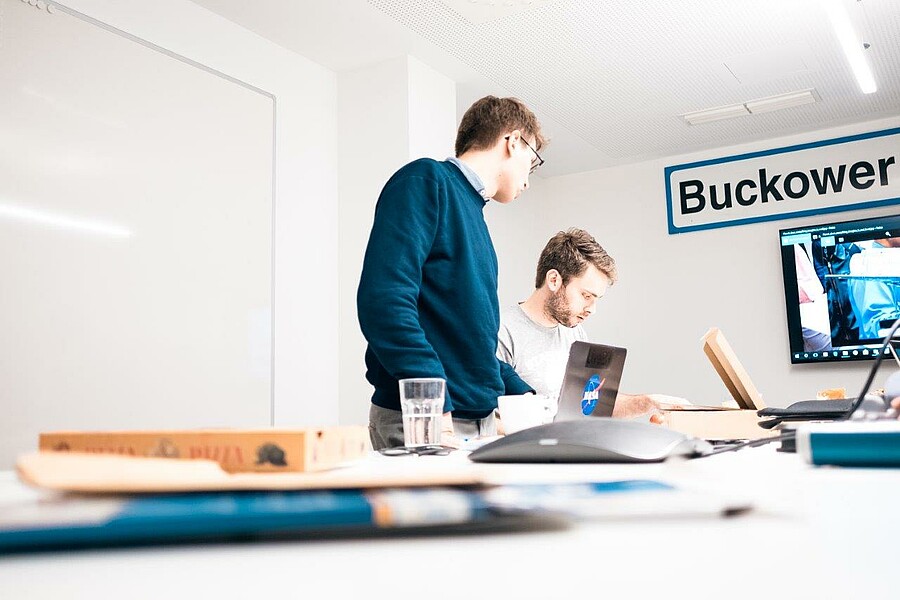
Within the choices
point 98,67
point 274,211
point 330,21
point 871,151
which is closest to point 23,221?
point 98,67

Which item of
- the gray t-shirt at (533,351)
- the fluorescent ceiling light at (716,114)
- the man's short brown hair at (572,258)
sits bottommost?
the gray t-shirt at (533,351)

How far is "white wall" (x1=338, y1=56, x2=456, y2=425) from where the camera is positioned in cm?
371

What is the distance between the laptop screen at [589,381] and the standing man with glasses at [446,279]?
9.5 inches

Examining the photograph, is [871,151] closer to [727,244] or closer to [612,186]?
[727,244]

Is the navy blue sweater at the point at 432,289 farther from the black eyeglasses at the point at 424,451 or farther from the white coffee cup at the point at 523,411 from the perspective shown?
the black eyeglasses at the point at 424,451

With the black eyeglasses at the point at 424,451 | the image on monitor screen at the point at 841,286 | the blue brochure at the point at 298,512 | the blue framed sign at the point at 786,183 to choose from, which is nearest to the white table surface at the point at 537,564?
the blue brochure at the point at 298,512

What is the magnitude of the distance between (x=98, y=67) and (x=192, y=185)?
56 cm

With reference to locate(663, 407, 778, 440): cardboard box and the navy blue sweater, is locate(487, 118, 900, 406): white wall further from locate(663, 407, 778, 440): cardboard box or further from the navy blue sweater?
locate(663, 407, 778, 440): cardboard box

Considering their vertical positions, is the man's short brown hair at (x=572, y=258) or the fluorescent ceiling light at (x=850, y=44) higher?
the fluorescent ceiling light at (x=850, y=44)

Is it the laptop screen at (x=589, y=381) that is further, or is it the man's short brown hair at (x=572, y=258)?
the man's short brown hair at (x=572, y=258)

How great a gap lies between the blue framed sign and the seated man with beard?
230 centimetres

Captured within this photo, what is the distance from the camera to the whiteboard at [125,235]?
99.8 inches

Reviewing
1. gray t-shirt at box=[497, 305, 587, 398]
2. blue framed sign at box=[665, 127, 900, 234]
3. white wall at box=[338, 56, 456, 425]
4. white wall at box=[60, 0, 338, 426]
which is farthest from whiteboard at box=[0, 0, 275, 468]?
blue framed sign at box=[665, 127, 900, 234]

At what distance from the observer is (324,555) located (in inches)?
11.6
